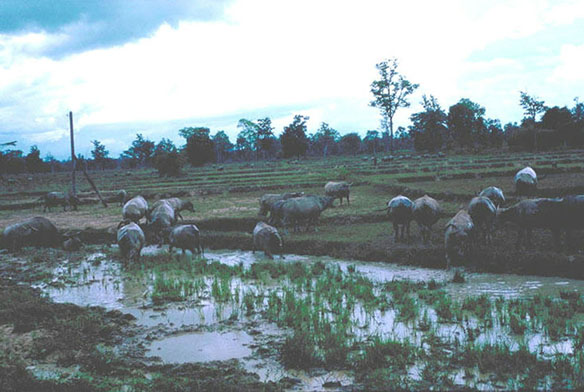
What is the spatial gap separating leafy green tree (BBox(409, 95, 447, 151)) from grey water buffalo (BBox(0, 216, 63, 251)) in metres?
57.5

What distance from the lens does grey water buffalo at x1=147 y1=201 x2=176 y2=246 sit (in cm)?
1605

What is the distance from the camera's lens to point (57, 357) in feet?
21.5

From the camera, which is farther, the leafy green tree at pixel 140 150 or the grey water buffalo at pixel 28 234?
the leafy green tree at pixel 140 150

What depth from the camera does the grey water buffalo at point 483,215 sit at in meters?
12.4

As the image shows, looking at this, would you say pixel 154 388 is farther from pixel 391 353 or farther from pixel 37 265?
pixel 37 265

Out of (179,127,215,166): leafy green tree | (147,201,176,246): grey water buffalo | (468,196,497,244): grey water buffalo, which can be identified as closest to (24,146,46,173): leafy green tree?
(179,127,215,166): leafy green tree

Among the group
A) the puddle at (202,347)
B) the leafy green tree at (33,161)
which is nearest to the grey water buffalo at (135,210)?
the puddle at (202,347)

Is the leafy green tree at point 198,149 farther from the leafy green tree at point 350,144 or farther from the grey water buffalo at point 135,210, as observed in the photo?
the grey water buffalo at point 135,210

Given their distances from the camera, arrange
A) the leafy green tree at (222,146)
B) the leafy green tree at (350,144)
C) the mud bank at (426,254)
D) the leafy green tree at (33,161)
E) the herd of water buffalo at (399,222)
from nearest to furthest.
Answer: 1. the mud bank at (426,254)
2. the herd of water buffalo at (399,222)
3. the leafy green tree at (33,161)
4. the leafy green tree at (222,146)
5. the leafy green tree at (350,144)

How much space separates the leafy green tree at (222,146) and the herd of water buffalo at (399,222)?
3207 inches

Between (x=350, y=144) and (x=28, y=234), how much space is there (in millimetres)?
92716

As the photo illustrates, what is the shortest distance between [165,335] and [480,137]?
67382mm

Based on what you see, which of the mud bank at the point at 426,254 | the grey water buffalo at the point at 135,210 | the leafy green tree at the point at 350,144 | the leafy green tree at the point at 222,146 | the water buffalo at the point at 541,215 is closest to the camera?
the mud bank at the point at 426,254

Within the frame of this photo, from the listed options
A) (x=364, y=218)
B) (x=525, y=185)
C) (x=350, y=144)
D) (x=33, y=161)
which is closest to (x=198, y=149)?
(x=33, y=161)
